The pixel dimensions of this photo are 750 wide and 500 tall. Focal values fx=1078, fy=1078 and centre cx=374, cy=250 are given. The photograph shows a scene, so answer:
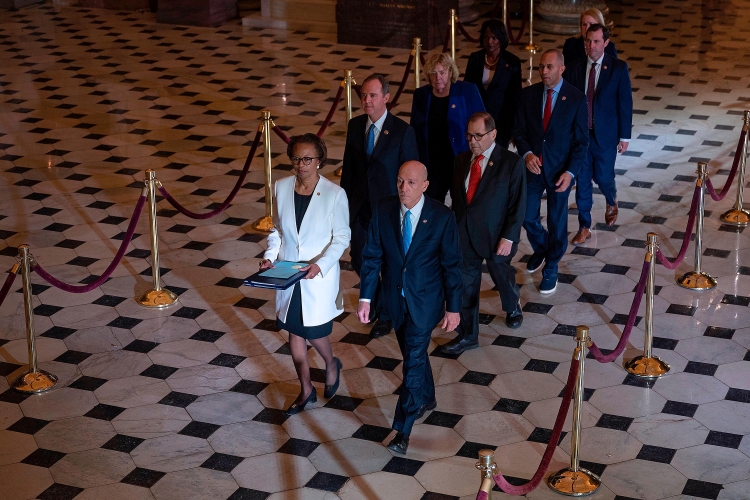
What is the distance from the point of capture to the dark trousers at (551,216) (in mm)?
7988

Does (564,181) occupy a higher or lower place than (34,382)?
higher

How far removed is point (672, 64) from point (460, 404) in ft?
31.8

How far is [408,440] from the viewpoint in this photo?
Result: 6211 millimetres

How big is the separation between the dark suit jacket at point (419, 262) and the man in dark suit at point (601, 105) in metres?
3.21

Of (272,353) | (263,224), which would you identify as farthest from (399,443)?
(263,224)

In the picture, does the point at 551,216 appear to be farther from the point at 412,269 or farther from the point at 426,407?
the point at 412,269

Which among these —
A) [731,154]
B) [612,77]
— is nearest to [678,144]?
[731,154]

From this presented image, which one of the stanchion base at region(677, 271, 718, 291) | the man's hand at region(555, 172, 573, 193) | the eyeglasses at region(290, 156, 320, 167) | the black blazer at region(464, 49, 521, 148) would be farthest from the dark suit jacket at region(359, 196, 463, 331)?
the stanchion base at region(677, 271, 718, 291)

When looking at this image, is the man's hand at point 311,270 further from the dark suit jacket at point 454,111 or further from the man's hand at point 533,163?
the man's hand at point 533,163

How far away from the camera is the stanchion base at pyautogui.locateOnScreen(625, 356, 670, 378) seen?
6988 mm

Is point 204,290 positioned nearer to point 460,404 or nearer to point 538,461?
point 460,404

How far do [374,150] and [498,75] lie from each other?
175 cm

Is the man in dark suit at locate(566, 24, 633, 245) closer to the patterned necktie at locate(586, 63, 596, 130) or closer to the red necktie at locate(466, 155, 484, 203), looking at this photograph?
the patterned necktie at locate(586, 63, 596, 130)

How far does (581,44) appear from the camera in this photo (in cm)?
948
